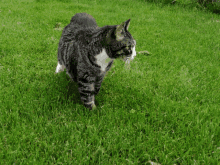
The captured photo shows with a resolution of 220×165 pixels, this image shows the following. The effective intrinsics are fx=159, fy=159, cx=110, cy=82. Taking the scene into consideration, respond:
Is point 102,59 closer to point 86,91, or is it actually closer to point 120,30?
point 120,30

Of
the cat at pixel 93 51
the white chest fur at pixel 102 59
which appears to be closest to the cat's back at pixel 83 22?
the cat at pixel 93 51

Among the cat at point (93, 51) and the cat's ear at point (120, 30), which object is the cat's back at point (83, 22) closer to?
the cat at point (93, 51)

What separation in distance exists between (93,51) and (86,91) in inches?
20.3

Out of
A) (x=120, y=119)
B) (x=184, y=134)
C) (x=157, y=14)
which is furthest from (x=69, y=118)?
(x=157, y=14)

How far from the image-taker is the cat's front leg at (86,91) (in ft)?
6.37

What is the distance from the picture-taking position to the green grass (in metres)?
1.64

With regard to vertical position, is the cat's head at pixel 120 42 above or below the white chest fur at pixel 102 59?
above

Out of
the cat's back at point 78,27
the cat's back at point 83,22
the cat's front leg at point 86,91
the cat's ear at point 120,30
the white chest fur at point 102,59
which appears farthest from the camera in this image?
the cat's back at point 83,22

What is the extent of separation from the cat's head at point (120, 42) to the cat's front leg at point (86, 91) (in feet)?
1.54

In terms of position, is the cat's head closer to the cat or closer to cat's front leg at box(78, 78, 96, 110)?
the cat

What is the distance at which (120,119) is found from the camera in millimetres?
2078

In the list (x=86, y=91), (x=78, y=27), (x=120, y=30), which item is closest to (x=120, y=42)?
(x=120, y=30)

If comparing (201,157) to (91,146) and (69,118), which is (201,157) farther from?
(69,118)

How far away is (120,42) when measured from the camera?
1687mm
